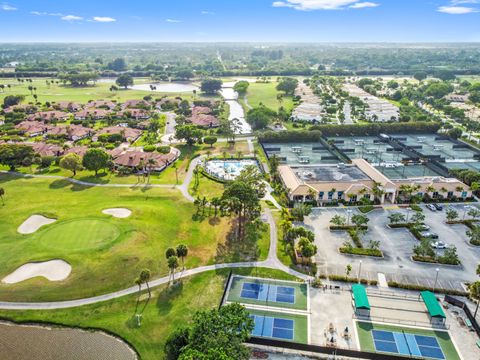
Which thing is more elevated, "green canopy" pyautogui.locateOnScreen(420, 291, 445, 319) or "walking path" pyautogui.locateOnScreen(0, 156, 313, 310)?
"green canopy" pyautogui.locateOnScreen(420, 291, 445, 319)

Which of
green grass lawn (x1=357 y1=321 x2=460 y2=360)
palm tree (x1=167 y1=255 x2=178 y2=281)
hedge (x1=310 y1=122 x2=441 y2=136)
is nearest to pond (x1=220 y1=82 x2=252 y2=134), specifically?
hedge (x1=310 y1=122 x2=441 y2=136)

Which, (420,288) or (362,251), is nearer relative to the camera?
(420,288)

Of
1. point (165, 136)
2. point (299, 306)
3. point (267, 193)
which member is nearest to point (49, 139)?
point (165, 136)

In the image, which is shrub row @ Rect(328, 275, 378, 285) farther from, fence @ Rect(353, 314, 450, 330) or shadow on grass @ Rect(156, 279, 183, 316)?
shadow on grass @ Rect(156, 279, 183, 316)

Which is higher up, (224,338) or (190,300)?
(224,338)

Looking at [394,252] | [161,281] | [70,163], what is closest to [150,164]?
[70,163]

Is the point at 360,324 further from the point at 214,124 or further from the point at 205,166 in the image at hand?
the point at 214,124

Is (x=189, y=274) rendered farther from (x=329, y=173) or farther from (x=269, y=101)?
(x=269, y=101)
